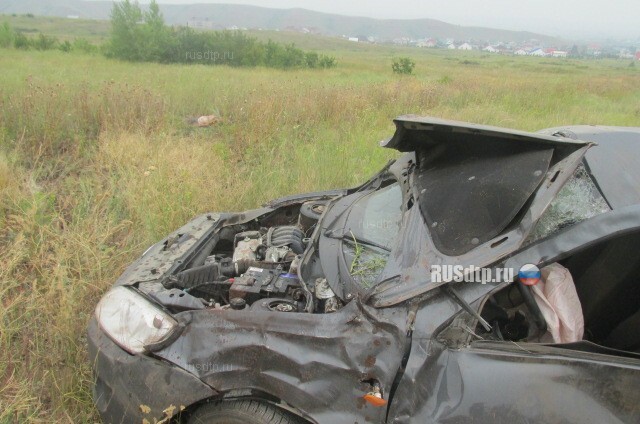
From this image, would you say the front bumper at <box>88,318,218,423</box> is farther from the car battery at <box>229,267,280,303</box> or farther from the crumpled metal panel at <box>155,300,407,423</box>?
the car battery at <box>229,267,280,303</box>

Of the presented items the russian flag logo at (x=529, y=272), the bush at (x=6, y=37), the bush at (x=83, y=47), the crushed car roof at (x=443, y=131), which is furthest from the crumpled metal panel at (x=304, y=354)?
the bush at (x=6, y=37)

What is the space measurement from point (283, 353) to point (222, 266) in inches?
40.5

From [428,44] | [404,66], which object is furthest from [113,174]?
[428,44]

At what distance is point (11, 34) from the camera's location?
25469 mm

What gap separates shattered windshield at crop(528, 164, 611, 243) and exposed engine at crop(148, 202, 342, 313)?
89 centimetres

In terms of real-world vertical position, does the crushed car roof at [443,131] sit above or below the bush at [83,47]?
above

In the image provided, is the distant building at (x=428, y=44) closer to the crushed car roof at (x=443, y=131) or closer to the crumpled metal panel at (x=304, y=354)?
the crushed car roof at (x=443, y=131)

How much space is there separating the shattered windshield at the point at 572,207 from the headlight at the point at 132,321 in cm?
152

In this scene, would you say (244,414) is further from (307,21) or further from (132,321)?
(307,21)

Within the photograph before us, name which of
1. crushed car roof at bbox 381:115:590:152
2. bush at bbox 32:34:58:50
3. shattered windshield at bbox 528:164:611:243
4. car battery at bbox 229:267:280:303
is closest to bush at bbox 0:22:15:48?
bush at bbox 32:34:58:50

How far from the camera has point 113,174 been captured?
5.12 m

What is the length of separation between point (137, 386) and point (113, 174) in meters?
3.77

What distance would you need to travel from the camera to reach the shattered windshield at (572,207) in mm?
1625

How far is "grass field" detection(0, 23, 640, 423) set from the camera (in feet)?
9.00
